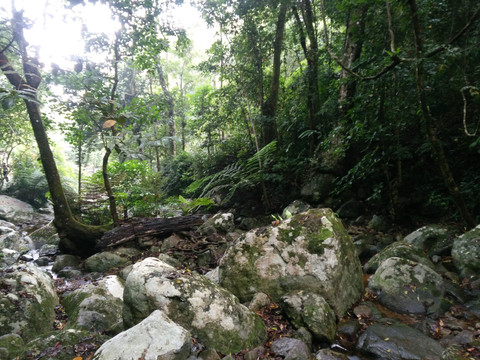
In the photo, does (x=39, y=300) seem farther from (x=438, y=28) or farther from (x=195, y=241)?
(x=438, y=28)

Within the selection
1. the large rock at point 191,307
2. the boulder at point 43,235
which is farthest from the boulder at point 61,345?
the boulder at point 43,235

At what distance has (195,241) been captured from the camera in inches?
212

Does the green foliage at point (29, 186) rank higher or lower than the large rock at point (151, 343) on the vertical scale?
higher

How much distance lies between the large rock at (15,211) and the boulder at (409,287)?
480 inches

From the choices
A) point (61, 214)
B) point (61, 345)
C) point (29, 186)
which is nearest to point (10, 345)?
point (61, 345)

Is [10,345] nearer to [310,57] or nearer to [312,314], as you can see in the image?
[312,314]

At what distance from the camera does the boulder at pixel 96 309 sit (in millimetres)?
2744

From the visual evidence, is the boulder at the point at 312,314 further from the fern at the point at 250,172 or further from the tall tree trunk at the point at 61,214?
the tall tree trunk at the point at 61,214

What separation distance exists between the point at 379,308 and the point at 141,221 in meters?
4.78

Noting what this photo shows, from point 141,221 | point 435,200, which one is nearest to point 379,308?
point 435,200

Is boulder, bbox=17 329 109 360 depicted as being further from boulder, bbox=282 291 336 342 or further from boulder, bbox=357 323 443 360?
boulder, bbox=357 323 443 360

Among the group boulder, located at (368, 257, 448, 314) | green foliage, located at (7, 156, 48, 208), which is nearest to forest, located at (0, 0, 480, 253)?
boulder, located at (368, 257, 448, 314)

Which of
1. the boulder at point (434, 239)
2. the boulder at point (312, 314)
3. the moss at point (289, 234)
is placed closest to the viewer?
the boulder at point (312, 314)

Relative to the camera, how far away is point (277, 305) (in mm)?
2961
